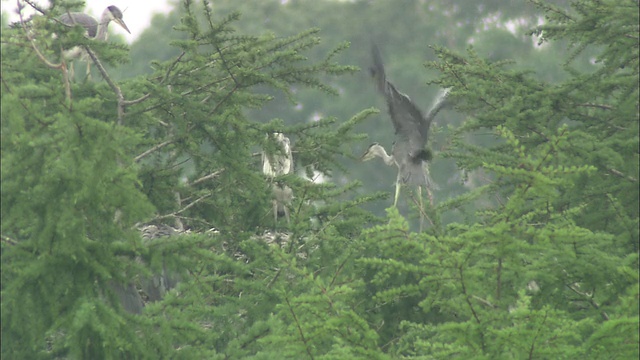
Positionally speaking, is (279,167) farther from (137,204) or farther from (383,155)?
(137,204)

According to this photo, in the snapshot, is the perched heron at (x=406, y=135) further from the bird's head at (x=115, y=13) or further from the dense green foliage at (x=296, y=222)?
the bird's head at (x=115, y=13)

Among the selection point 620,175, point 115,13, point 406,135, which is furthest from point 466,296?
point 115,13

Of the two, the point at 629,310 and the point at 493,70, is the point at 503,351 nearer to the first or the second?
the point at 629,310

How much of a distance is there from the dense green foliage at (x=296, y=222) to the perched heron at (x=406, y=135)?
0.27 m

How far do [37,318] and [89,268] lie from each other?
30 cm

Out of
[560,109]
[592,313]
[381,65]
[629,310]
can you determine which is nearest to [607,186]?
[560,109]

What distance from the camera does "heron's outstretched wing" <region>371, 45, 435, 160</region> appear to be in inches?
364

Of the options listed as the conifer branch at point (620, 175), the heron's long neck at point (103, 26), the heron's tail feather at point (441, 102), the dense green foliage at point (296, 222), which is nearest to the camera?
the dense green foliage at point (296, 222)

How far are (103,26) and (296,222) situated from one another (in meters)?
4.79

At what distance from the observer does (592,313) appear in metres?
5.59

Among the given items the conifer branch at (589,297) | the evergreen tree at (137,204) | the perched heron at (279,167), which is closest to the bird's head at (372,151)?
the perched heron at (279,167)

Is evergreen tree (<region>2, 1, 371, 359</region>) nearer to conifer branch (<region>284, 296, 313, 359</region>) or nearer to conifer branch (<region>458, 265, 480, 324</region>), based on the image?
conifer branch (<region>284, 296, 313, 359</region>)

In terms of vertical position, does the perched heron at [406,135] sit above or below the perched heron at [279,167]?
above

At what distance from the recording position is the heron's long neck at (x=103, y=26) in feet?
37.6
